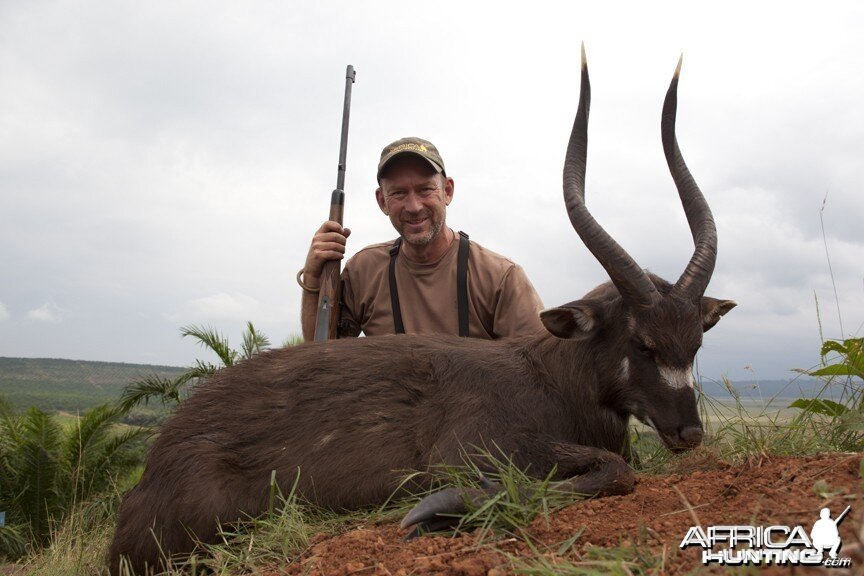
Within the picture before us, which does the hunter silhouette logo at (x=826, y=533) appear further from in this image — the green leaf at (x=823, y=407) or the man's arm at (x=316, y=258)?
the man's arm at (x=316, y=258)

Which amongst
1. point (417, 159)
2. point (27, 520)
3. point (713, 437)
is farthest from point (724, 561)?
point (27, 520)

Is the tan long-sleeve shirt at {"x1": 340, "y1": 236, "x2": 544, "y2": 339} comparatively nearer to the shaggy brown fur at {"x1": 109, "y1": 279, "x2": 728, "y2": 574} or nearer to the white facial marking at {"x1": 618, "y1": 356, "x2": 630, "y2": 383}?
the shaggy brown fur at {"x1": 109, "y1": 279, "x2": 728, "y2": 574}

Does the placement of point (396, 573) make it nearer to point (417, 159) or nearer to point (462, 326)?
point (462, 326)

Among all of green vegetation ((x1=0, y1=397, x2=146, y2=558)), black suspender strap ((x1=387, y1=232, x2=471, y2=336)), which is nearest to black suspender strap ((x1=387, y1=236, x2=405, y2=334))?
black suspender strap ((x1=387, y1=232, x2=471, y2=336))

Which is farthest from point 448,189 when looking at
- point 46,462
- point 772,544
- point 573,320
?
point 46,462

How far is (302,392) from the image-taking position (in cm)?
413

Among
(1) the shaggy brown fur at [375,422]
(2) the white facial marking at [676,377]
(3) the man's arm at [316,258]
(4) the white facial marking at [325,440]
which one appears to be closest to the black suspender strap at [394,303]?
(3) the man's arm at [316,258]

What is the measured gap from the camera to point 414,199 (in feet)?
22.0

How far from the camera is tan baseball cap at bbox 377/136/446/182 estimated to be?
21.6ft

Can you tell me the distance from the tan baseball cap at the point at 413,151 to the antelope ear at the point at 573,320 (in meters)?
3.05

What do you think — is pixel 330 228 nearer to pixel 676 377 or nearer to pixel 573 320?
pixel 573 320

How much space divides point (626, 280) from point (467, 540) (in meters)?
1.84

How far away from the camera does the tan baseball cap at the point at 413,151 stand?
6594mm

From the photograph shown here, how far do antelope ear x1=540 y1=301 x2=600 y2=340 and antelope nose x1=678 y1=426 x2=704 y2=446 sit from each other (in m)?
0.77
